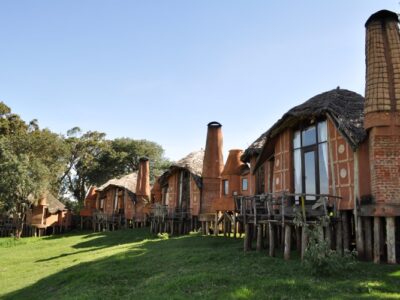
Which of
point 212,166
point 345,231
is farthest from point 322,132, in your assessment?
point 212,166

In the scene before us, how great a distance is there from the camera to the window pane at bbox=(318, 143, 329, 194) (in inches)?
576

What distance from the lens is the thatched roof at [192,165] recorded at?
94.9 ft

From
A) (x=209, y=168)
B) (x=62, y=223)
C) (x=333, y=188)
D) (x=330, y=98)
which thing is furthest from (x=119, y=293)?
(x=62, y=223)

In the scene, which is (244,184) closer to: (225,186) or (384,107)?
(225,186)

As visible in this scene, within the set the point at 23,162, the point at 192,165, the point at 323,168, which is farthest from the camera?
the point at 23,162

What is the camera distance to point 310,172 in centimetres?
1540

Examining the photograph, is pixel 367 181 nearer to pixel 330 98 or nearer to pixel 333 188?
pixel 333 188

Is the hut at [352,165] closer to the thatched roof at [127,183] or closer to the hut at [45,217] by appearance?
the thatched roof at [127,183]

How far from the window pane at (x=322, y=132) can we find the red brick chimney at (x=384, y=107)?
234 cm

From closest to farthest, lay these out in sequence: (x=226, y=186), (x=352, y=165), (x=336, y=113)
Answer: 1. (x=352, y=165)
2. (x=336, y=113)
3. (x=226, y=186)

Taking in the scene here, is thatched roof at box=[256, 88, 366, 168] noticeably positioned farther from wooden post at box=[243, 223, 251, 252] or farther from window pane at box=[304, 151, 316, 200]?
wooden post at box=[243, 223, 251, 252]

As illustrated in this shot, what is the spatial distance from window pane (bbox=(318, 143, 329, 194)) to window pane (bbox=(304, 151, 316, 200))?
364mm

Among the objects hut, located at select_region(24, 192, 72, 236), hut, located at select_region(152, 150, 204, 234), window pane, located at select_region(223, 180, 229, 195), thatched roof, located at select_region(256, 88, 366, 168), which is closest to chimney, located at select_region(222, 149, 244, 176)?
window pane, located at select_region(223, 180, 229, 195)

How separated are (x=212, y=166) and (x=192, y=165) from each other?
10.6 feet
